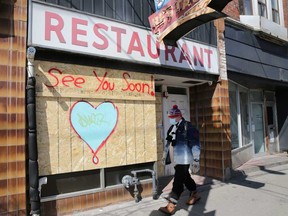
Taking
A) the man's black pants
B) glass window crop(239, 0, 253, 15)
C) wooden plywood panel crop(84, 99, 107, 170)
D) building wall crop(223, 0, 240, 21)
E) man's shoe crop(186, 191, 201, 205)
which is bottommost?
man's shoe crop(186, 191, 201, 205)

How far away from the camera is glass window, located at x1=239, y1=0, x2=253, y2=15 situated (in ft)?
30.4

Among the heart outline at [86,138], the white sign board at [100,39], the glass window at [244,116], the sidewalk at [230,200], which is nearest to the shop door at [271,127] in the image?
the glass window at [244,116]

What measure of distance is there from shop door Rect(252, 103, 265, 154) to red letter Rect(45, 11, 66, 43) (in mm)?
8313

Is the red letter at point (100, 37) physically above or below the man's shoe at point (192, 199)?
above

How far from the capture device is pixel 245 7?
31.2ft

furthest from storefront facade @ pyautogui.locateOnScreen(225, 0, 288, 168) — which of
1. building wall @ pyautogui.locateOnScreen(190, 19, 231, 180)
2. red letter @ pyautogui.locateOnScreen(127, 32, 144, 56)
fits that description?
red letter @ pyautogui.locateOnScreen(127, 32, 144, 56)

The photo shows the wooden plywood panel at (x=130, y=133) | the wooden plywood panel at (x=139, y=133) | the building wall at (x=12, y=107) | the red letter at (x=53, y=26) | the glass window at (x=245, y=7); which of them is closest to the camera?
the building wall at (x=12, y=107)

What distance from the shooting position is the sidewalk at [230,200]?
498 cm

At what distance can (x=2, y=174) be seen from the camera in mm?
4047

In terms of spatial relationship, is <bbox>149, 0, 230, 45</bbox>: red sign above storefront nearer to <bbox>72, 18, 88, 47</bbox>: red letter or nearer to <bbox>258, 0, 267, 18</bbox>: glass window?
<bbox>72, 18, 88, 47</bbox>: red letter

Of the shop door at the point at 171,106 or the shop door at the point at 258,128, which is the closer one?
the shop door at the point at 171,106

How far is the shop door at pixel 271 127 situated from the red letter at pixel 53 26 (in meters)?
9.66

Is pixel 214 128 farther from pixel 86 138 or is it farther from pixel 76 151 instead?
pixel 76 151

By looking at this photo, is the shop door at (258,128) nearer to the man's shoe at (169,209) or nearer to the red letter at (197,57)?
the red letter at (197,57)
